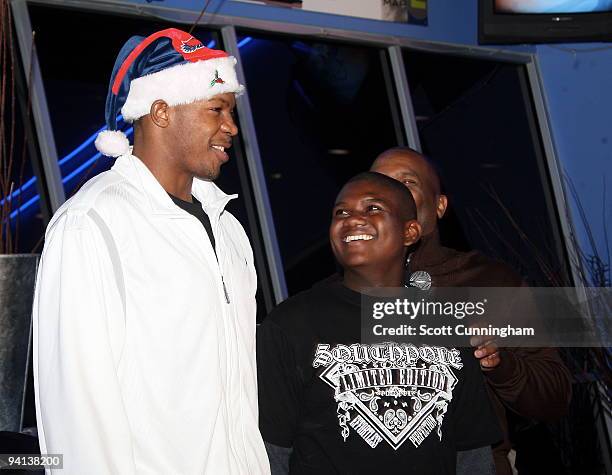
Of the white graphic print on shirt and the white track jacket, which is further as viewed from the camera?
the white graphic print on shirt

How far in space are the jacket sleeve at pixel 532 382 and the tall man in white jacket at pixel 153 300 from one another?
614mm

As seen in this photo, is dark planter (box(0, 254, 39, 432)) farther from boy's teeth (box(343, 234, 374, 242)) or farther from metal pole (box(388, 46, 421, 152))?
metal pole (box(388, 46, 421, 152))

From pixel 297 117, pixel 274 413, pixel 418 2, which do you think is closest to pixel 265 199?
pixel 297 117

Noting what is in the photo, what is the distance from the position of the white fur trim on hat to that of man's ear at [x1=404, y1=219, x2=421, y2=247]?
61 centimetres

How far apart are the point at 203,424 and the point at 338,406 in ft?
1.19

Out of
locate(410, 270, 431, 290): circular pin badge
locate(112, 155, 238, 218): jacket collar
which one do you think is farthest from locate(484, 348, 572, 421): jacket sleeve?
locate(112, 155, 238, 218): jacket collar

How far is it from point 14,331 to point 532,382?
131 cm

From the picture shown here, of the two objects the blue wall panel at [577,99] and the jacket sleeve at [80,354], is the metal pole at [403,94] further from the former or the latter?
the jacket sleeve at [80,354]

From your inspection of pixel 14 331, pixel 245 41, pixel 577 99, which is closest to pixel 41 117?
pixel 245 41

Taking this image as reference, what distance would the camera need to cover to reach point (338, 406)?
193 cm

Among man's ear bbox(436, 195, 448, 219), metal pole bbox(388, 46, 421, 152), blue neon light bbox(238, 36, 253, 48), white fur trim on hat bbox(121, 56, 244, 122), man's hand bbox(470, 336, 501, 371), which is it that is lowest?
man's hand bbox(470, 336, 501, 371)

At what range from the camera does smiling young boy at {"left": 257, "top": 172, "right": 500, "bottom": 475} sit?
192cm

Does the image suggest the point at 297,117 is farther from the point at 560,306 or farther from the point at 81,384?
the point at 81,384

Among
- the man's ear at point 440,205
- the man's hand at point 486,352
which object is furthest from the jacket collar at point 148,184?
the man's ear at point 440,205
